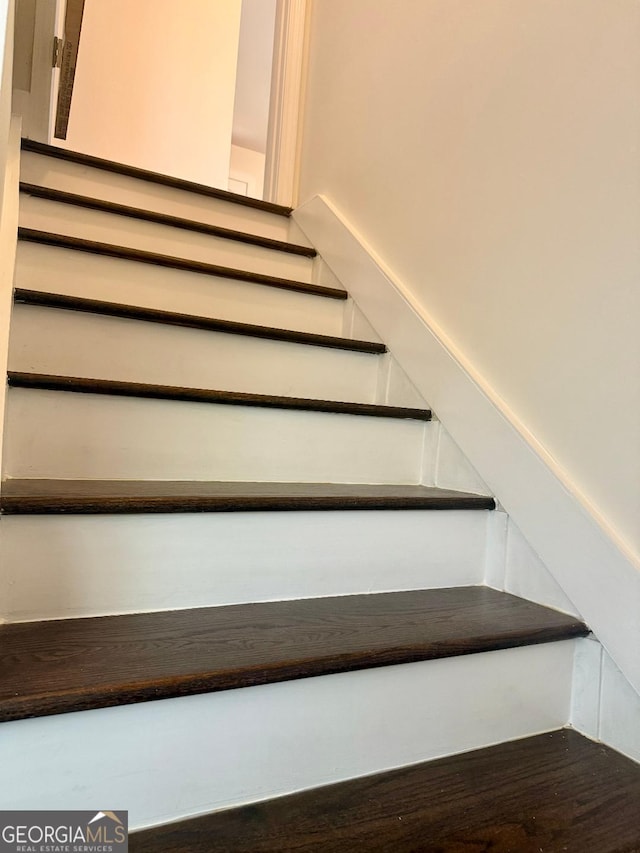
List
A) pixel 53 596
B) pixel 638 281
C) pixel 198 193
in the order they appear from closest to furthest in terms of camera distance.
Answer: pixel 53 596, pixel 638 281, pixel 198 193

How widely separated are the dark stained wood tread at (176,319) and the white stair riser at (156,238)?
42cm

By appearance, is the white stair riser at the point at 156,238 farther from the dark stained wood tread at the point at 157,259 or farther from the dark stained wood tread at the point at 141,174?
the dark stained wood tread at the point at 141,174

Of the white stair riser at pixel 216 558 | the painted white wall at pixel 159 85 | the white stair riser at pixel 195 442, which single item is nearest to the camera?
the white stair riser at pixel 216 558

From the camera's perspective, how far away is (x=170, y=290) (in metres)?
1.63

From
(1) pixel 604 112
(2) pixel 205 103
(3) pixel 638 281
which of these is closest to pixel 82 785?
(3) pixel 638 281

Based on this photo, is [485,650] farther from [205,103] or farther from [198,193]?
[205,103]

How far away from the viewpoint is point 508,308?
1.31 metres

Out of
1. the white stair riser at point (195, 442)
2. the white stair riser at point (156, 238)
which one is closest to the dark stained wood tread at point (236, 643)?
the white stair riser at point (195, 442)

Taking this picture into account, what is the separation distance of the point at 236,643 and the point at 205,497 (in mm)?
240

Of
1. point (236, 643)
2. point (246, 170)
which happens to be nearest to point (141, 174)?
point (236, 643)

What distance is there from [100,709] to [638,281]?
1050 millimetres

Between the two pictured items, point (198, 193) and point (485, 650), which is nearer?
point (485, 650)

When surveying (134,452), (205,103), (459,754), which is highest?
(205,103)

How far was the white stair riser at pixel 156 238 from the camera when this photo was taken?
1658 mm
